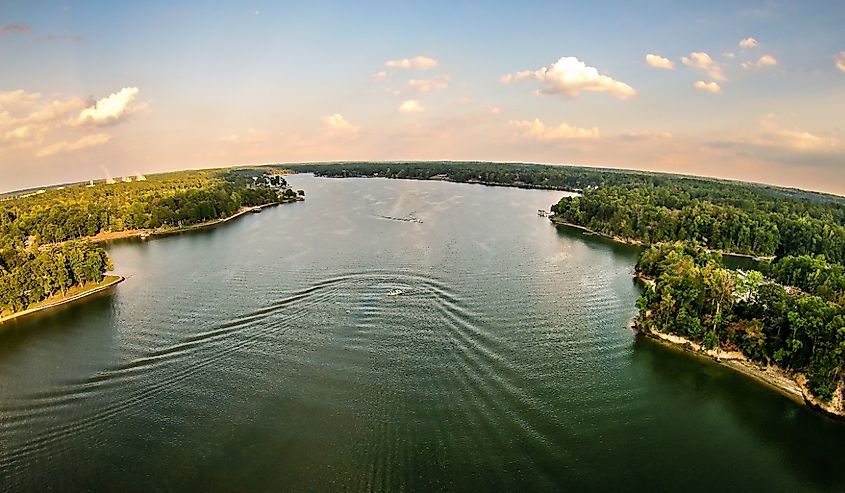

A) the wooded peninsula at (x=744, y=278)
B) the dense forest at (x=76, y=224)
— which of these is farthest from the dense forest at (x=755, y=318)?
the dense forest at (x=76, y=224)

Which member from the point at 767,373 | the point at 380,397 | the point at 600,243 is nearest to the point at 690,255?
the point at 767,373

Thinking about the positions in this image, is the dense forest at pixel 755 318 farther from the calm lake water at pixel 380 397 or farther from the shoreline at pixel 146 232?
the shoreline at pixel 146 232

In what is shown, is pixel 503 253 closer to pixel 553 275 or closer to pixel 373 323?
pixel 553 275

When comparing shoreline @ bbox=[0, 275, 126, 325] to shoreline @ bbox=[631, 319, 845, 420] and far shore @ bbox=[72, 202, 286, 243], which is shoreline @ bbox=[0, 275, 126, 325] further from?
shoreline @ bbox=[631, 319, 845, 420]

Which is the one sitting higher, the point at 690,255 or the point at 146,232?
the point at 690,255

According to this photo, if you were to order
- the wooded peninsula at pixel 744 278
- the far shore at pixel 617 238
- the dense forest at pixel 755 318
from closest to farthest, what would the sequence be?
the dense forest at pixel 755 318 → the wooded peninsula at pixel 744 278 → the far shore at pixel 617 238

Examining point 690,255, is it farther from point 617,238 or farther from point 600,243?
point 617,238

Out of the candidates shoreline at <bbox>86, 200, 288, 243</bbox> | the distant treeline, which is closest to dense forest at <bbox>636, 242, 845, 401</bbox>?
the distant treeline
